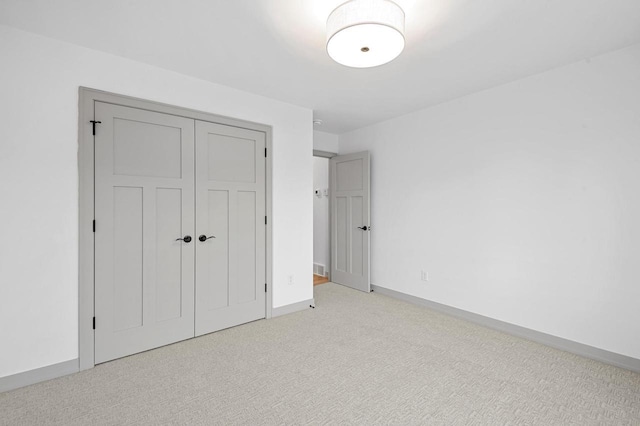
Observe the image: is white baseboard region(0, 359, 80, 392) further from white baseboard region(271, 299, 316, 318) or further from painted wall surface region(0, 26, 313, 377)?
white baseboard region(271, 299, 316, 318)

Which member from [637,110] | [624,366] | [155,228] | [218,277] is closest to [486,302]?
[624,366]

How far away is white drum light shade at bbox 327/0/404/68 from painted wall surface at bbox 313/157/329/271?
11.8 ft

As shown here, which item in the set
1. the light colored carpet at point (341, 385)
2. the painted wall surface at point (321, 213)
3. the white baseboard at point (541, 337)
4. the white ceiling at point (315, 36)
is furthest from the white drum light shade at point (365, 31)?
the painted wall surface at point (321, 213)

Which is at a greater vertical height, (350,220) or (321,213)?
(321,213)

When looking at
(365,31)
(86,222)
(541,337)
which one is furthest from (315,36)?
(541,337)

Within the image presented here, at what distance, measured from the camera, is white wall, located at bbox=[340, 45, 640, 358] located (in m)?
2.50

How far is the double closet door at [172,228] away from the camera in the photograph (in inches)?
101

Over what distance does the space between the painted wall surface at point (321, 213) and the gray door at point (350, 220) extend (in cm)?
44

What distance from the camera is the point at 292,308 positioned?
377 centimetres

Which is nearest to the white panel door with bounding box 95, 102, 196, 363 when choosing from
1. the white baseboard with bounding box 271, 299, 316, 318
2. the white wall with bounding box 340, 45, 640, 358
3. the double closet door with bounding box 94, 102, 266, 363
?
the double closet door with bounding box 94, 102, 266, 363

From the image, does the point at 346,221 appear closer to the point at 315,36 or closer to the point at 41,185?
the point at 315,36

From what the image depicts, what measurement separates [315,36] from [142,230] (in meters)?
2.20

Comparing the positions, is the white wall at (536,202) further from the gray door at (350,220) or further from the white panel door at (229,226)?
the white panel door at (229,226)

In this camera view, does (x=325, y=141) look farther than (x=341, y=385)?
Yes
